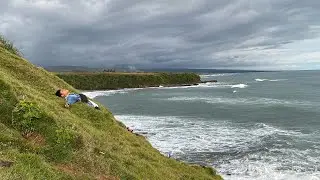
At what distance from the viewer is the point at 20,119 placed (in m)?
16.8

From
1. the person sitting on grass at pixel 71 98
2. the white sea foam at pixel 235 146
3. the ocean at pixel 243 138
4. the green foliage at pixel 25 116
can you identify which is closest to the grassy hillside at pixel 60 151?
the green foliage at pixel 25 116

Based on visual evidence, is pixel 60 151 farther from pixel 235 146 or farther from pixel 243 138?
pixel 243 138

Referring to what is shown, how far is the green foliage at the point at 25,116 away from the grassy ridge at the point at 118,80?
5036 inches

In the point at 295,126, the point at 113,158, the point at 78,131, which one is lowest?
the point at 295,126

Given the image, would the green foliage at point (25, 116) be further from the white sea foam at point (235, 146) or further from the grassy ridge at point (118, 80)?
the grassy ridge at point (118, 80)

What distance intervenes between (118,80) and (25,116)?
139572mm

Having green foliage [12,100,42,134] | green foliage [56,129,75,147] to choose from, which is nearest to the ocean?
green foliage [56,129,75,147]

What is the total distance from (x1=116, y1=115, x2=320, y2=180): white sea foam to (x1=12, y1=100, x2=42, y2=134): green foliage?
13694 mm

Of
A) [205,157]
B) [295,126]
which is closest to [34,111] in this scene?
[205,157]

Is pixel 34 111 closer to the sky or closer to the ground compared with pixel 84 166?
closer to the sky

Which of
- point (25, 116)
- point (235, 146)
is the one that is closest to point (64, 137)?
point (25, 116)

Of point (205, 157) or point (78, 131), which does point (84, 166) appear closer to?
point (78, 131)

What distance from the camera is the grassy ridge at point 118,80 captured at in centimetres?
14650

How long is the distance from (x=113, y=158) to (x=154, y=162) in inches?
142
